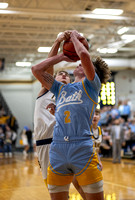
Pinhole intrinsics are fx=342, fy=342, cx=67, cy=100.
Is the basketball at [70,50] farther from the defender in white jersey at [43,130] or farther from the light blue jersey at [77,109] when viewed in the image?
the defender in white jersey at [43,130]

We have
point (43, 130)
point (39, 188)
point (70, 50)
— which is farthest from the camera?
point (39, 188)

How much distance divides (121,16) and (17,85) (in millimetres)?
15088

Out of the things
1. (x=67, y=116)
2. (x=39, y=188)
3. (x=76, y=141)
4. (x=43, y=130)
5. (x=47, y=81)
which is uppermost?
(x=47, y=81)

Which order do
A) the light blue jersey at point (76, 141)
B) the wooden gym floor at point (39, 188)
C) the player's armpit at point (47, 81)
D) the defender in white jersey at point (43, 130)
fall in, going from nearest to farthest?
the light blue jersey at point (76, 141) < the player's armpit at point (47, 81) < the defender in white jersey at point (43, 130) < the wooden gym floor at point (39, 188)

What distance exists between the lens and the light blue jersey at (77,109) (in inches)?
100

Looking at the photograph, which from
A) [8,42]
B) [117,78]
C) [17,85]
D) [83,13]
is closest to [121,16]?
[83,13]

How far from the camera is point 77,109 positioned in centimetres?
257

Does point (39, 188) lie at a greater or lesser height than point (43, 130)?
lesser

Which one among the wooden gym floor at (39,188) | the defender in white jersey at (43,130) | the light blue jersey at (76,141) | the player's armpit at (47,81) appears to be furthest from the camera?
the wooden gym floor at (39,188)

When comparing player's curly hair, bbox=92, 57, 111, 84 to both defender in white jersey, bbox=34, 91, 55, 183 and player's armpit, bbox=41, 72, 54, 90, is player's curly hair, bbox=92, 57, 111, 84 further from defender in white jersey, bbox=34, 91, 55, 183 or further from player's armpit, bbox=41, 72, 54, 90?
defender in white jersey, bbox=34, 91, 55, 183

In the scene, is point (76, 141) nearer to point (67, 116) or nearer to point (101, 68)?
point (67, 116)

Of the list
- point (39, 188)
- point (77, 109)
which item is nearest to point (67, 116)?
point (77, 109)

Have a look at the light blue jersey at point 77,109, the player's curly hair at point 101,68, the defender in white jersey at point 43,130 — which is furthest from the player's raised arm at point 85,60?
the defender in white jersey at point 43,130

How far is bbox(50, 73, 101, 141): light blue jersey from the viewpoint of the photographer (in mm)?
2547
